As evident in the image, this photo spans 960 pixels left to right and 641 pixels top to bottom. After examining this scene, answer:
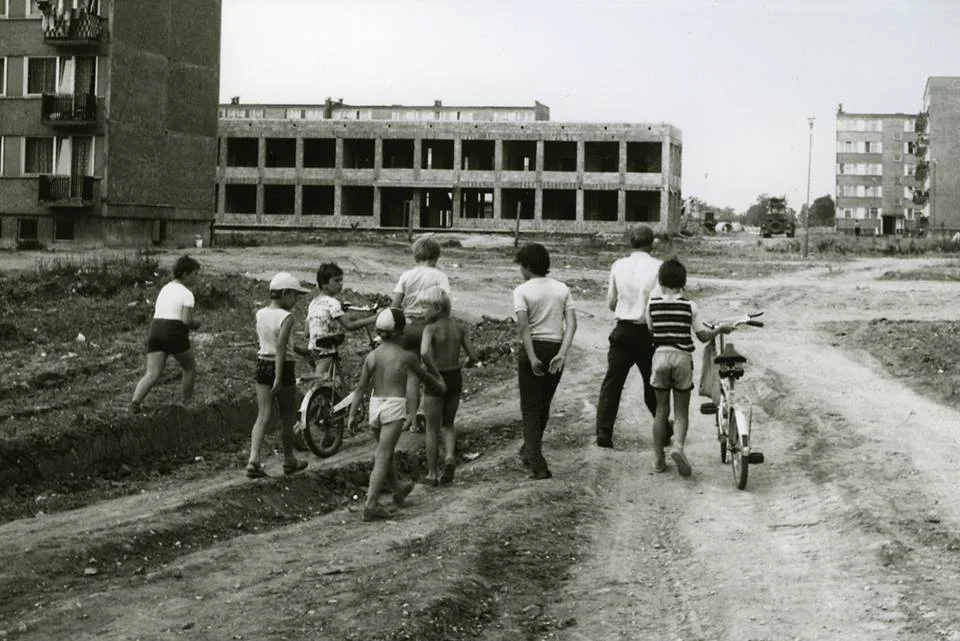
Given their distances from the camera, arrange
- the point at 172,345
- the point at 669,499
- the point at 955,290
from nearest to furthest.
→ 1. the point at 669,499
2. the point at 172,345
3. the point at 955,290

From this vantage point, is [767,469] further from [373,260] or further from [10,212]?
[10,212]

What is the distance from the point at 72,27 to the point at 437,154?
128 feet

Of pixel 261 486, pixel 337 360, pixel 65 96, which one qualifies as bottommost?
pixel 261 486

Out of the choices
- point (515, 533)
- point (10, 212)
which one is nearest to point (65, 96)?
point (10, 212)

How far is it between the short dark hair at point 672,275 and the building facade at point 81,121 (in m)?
31.9

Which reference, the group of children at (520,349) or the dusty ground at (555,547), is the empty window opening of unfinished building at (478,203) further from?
the group of children at (520,349)

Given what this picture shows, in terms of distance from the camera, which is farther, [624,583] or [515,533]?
[515,533]

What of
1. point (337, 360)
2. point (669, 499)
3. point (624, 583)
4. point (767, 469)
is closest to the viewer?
point (624, 583)

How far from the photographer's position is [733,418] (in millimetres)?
10234

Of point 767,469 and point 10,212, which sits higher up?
point 10,212

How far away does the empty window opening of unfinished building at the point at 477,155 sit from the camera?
247ft

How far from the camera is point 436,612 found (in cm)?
666

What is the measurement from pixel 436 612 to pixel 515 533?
77.7 inches

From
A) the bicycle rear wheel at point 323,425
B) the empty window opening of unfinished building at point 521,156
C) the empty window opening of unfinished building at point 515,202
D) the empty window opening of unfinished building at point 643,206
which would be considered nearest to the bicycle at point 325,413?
the bicycle rear wheel at point 323,425
